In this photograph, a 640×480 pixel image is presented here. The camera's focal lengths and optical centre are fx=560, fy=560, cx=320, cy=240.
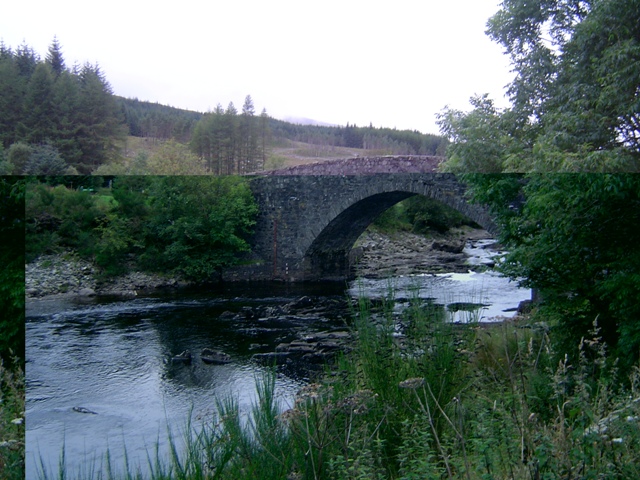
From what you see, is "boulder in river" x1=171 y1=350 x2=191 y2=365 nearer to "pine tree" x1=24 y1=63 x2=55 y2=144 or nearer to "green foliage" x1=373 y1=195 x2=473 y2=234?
"pine tree" x1=24 y1=63 x2=55 y2=144

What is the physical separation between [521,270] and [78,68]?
8.62ft

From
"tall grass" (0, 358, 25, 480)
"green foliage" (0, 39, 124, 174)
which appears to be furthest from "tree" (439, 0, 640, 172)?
"tall grass" (0, 358, 25, 480)

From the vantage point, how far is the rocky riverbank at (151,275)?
8.86 ft

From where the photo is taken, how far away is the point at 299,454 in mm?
2420

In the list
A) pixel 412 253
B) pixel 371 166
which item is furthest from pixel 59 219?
pixel 412 253

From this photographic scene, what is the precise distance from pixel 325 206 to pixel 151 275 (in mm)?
1005

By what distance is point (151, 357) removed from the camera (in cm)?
262

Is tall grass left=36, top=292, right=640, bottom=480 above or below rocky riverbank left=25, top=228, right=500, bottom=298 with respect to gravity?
below

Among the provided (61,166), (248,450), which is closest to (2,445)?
(248,450)

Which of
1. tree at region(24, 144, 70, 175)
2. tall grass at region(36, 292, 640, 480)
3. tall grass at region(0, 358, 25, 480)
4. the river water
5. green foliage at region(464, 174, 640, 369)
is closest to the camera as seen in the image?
tall grass at region(36, 292, 640, 480)

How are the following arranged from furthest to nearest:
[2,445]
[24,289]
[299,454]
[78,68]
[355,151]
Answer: [355,151], [78,68], [24,289], [2,445], [299,454]

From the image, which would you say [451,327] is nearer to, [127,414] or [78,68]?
[127,414]

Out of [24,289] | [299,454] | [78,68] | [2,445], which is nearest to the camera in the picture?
[299,454]

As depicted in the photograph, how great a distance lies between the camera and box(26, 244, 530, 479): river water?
8.18 ft
